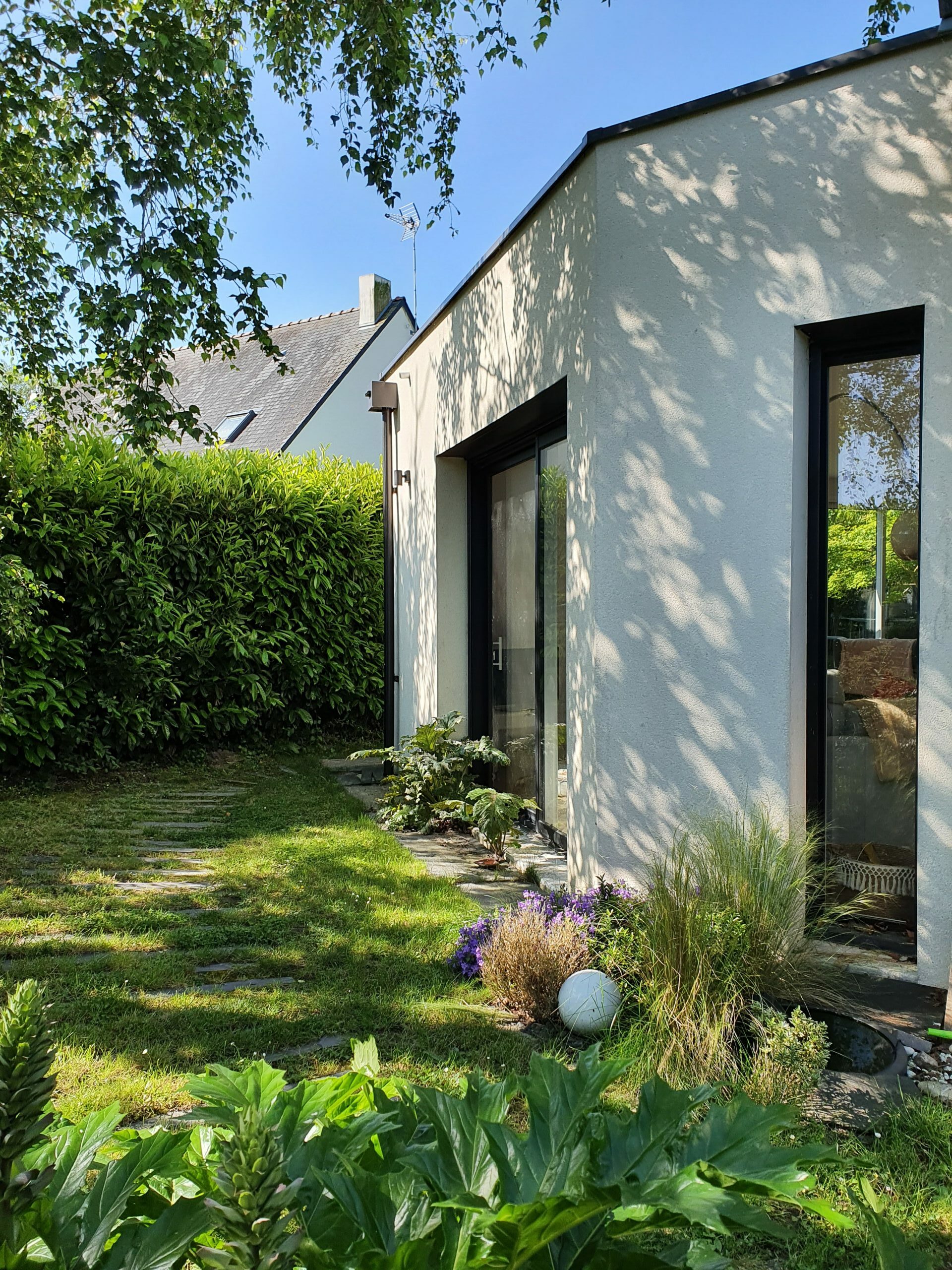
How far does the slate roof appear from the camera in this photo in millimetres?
16219

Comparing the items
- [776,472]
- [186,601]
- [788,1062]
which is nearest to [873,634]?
[776,472]

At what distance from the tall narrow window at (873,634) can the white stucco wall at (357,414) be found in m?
12.0

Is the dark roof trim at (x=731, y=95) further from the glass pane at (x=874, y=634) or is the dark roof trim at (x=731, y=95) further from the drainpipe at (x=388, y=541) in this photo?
the drainpipe at (x=388, y=541)

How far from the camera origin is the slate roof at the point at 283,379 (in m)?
16.2

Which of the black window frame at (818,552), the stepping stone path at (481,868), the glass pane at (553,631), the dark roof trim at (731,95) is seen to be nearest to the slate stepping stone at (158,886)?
the stepping stone path at (481,868)

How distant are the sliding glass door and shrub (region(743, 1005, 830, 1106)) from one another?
2.47 meters

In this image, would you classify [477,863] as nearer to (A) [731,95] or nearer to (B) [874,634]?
(B) [874,634]

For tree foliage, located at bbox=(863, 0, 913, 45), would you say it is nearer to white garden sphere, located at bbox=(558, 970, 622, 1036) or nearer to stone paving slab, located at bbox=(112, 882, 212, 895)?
white garden sphere, located at bbox=(558, 970, 622, 1036)

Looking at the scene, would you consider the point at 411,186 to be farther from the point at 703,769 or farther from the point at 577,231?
the point at 703,769

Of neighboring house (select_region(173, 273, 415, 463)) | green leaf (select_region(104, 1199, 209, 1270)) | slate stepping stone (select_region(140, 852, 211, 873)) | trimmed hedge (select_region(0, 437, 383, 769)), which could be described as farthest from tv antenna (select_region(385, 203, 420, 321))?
green leaf (select_region(104, 1199, 209, 1270))

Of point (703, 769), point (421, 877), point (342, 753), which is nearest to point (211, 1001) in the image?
point (421, 877)

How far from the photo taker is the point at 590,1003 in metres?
3.28

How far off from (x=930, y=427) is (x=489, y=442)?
12.1 feet

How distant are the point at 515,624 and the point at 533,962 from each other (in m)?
3.56
